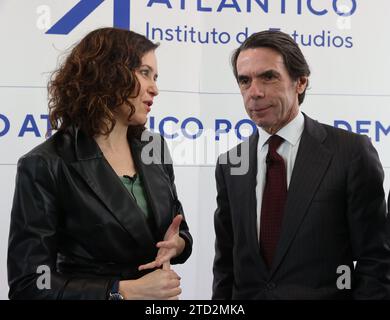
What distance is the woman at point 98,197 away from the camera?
1.33 metres

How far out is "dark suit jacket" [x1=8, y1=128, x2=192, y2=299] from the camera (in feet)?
4.35

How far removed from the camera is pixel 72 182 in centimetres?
139

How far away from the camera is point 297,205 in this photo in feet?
4.91

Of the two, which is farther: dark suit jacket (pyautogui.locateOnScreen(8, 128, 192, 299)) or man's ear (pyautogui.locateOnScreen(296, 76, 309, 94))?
man's ear (pyautogui.locateOnScreen(296, 76, 309, 94))

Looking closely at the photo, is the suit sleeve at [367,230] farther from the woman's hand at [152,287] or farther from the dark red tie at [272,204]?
the woman's hand at [152,287]

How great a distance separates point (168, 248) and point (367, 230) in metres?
0.52

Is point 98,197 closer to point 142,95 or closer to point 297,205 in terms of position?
point 142,95

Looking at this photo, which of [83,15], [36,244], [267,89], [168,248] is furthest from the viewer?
[83,15]

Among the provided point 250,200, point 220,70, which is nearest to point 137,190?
point 250,200

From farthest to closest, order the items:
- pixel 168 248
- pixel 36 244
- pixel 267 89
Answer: pixel 267 89, pixel 168 248, pixel 36 244

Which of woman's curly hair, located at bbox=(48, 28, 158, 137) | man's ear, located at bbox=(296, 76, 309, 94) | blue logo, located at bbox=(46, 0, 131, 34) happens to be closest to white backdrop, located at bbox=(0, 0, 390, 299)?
blue logo, located at bbox=(46, 0, 131, 34)

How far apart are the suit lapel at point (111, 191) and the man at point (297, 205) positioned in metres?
0.31

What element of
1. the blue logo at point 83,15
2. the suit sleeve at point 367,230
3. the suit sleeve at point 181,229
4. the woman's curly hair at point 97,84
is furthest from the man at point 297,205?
the blue logo at point 83,15

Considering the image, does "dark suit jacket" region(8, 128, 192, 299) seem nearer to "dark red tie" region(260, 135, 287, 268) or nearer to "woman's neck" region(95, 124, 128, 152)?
"woman's neck" region(95, 124, 128, 152)
